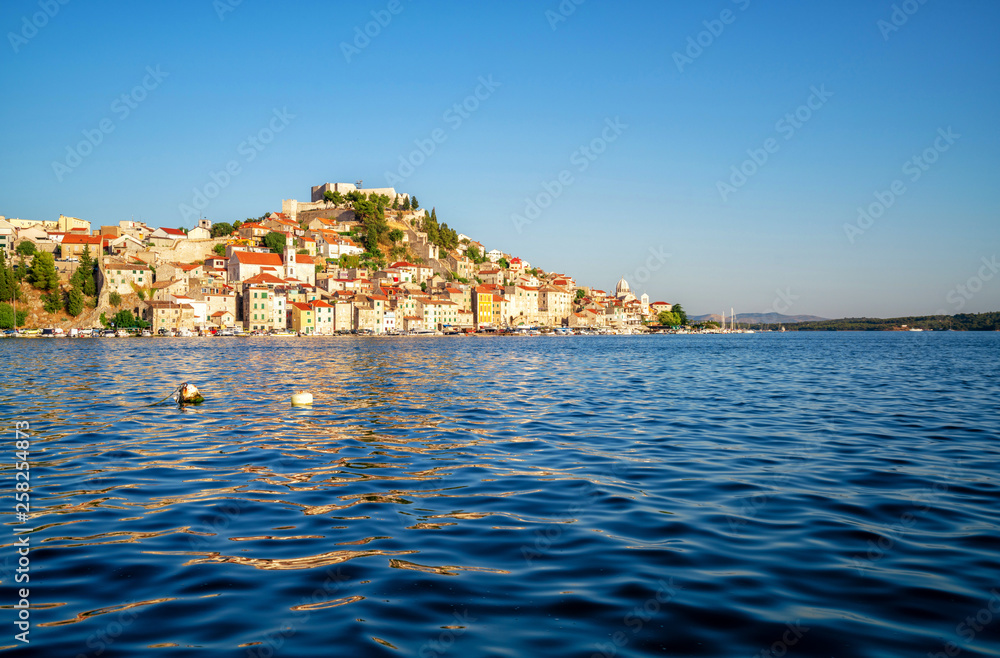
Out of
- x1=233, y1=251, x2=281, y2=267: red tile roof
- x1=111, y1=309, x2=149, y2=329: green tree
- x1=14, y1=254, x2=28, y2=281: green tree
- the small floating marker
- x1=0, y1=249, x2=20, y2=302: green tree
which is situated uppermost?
x1=233, y1=251, x2=281, y2=267: red tile roof

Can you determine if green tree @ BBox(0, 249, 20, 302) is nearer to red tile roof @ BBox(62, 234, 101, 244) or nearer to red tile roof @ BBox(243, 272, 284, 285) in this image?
red tile roof @ BBox(62, 234, 101, 244)

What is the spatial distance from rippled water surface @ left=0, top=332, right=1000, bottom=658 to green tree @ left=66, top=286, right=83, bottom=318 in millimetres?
93085

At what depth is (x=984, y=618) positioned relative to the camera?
484 cm

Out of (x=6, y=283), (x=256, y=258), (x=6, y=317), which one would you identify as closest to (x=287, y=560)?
(x=6, y=317)

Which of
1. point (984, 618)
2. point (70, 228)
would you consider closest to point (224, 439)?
point (984, 618)

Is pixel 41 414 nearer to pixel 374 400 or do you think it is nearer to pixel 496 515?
pixel 374 400

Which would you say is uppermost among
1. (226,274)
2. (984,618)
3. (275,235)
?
(275,235)

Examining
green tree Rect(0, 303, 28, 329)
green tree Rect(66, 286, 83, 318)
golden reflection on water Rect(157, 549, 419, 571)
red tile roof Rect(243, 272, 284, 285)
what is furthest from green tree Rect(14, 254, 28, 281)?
golden reflection on water Rect(157, 549, 419, 571)

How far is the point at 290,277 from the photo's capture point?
116m

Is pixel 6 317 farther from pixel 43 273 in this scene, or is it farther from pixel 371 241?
pixel 371 241

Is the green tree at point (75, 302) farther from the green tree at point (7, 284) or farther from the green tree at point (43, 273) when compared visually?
the green tree at point (7, 284)

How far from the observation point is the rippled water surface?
4570 mm

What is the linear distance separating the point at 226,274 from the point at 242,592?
383ft

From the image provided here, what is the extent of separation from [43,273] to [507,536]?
111 metres
